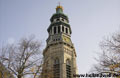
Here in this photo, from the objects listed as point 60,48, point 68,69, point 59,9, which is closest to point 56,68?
point 68,69

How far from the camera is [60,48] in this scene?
5203 centimetres

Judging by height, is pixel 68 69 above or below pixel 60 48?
below

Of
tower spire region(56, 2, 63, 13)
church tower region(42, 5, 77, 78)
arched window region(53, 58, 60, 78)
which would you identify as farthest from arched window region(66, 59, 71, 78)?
tower spire region(56, 2, 63, 13)

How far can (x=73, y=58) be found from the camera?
5291 centimetres

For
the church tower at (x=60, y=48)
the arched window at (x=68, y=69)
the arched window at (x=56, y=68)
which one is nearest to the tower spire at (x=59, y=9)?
the church tower at (x=60, y=48)

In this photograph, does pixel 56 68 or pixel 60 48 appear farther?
pixel 60 48

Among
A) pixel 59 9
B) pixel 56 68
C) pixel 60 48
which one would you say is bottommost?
pixel 56 68

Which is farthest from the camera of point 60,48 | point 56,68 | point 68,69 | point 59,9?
point 59,9

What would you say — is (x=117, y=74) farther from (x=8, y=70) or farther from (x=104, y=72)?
(x=8, y=70)

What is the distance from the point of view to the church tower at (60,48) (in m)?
48.0

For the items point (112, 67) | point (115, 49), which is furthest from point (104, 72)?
point (115, 49)

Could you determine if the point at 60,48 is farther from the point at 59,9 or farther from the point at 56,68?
the point at 59,9

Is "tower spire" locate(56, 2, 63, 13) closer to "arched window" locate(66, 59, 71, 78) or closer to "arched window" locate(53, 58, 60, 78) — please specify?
"arched window" locate(66, 59, 71, 78)

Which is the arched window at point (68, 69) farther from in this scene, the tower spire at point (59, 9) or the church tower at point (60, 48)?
the tower spire at point (59, 9)
